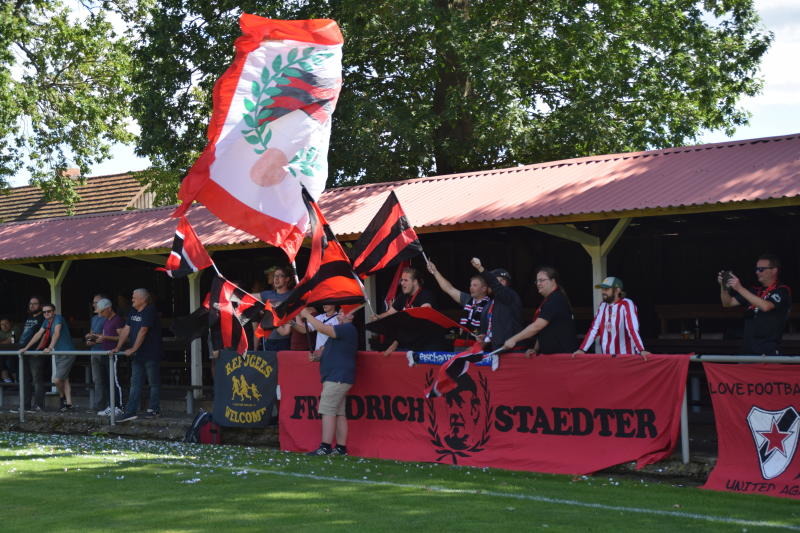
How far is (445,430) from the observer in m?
11.1

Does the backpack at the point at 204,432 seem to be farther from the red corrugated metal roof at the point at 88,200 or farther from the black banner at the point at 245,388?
the red corrugated metal roof at the point at 88,200

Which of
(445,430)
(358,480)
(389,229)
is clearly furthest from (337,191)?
(358,480)

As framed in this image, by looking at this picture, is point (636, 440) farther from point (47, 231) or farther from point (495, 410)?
point (47, 231)

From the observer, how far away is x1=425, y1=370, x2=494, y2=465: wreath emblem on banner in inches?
428

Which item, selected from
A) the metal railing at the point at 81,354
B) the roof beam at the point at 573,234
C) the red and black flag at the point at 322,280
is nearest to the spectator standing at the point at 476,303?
the red and black flag at the point at 322,280

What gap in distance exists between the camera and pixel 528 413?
1062 cm

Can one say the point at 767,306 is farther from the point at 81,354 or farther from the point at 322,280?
the point at 81,354

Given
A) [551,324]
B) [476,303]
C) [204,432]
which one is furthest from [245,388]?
[551,324]

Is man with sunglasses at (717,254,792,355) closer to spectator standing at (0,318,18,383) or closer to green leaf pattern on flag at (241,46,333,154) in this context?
green leaf pattern on flag at (241,46,333,154)

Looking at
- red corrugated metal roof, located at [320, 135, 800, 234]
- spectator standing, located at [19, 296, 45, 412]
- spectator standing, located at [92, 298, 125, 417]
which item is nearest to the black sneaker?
red corrugated metal roof, located at [320, 135, 800, 234]

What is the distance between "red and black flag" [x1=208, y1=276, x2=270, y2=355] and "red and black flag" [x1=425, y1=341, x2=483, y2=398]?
232 cm

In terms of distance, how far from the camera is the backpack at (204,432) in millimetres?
13570

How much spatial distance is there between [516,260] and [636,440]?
8088 millimetres

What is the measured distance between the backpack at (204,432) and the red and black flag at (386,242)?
10.4 feet
